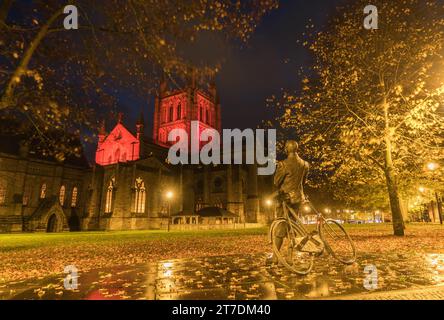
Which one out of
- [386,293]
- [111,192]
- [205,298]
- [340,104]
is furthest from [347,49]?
[111,192]

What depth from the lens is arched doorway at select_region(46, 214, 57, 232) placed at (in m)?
36.6

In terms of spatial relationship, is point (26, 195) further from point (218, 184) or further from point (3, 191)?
point (218, 184)

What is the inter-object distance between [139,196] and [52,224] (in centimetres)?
1171

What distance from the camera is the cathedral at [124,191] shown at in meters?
36.5

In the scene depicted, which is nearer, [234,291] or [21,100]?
[234,291]

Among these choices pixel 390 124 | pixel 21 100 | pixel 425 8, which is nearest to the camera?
pixel 21 100

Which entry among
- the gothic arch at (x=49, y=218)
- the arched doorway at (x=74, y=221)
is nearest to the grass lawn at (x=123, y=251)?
the gothic arch at (x=49, y=218)

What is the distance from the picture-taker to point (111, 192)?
40.9m

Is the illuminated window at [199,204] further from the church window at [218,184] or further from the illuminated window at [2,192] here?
the illuminated window at [2,192]

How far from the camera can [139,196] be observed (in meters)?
41.1

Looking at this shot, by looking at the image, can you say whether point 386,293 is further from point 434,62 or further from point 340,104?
point 434,62

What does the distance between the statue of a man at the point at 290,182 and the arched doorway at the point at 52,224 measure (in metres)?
39.1

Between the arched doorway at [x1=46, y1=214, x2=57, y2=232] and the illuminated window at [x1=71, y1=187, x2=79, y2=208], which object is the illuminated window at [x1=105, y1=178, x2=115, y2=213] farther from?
the illuminated window at [x1=71, y1=187, x2=79, y2=208]
